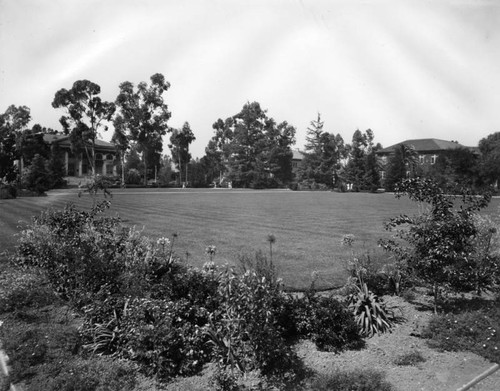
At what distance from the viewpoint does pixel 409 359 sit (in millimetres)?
3875

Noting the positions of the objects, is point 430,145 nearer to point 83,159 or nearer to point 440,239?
point 83,159

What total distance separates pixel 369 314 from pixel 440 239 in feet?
4.08

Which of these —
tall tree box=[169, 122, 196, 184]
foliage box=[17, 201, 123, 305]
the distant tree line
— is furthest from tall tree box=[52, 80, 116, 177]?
foliage box=[17, 201, 123, 305]

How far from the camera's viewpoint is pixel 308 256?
9.16 metres

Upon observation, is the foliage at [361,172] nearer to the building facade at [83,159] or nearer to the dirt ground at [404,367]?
the building facade at [83,159]

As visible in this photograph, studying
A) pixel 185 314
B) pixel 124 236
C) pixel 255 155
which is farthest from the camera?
pixel 255 155

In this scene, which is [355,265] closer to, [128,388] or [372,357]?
[372,357]

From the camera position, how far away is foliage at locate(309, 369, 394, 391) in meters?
3.31

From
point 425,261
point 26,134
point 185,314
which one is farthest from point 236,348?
point 26,134

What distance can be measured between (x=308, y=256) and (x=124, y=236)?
4.17 m

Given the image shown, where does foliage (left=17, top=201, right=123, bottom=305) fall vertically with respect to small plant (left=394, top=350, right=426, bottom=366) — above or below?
above

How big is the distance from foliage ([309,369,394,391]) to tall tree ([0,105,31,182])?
52683 mm

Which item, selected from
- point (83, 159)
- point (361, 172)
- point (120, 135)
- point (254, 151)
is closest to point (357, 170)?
point (361, 172)

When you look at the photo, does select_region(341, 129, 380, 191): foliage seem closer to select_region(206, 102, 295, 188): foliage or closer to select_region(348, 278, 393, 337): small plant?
select_region(206, 102, 295, 188): foliage
